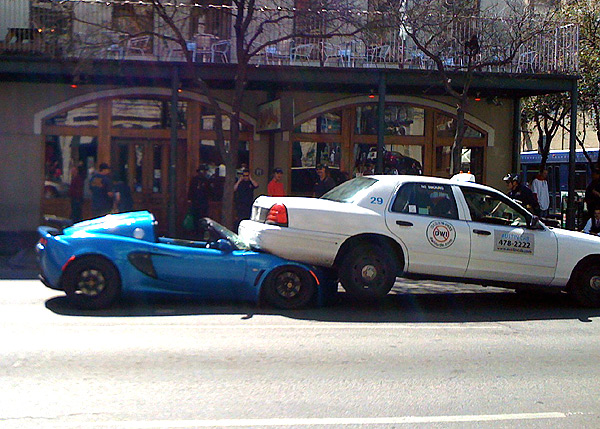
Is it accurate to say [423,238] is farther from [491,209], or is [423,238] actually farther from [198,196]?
[198,196]

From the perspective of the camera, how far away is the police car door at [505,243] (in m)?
9.56

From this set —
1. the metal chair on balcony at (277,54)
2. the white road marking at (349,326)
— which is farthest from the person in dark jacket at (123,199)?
the white road marking at (349,326)

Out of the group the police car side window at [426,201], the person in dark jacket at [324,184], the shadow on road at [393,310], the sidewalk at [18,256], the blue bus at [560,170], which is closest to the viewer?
the shadow on road at [393,310]

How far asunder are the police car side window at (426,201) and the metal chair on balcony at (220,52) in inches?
305

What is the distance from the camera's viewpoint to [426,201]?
9.62m

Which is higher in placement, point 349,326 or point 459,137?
point 459,137

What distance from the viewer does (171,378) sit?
5.98 meters

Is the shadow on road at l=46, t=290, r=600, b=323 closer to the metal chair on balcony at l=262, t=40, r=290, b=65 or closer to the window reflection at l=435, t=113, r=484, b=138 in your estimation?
the metal chair on balcony at l=262, t=40, r=290, b=65

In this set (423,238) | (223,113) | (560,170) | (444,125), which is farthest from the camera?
(560,170)

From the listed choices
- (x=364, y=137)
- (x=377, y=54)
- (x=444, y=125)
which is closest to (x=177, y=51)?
(x=377, y=54)

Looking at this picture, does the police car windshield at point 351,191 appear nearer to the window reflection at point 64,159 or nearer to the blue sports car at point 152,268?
the blue sports car at point 152,268

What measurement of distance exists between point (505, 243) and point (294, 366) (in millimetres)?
4208

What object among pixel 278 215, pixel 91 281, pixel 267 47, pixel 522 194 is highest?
pixel 267 47

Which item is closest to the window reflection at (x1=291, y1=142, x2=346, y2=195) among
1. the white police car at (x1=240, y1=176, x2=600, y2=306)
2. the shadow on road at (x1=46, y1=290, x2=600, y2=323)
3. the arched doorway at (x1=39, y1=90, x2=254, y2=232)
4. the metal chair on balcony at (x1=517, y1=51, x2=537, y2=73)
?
the arched doorway at (x1=39, y1=90, x2=254, y2=232)
